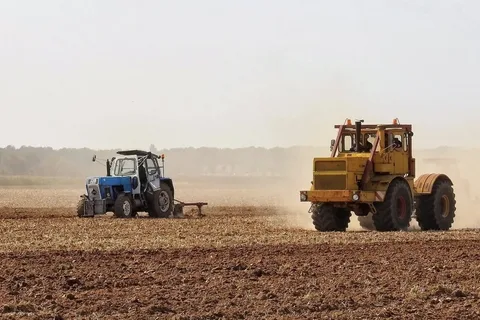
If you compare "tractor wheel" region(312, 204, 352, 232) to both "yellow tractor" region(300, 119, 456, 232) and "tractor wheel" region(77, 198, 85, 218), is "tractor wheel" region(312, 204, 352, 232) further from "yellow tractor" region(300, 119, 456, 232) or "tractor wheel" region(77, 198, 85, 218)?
"tractor wheel" region(77, 198, 85, 218)

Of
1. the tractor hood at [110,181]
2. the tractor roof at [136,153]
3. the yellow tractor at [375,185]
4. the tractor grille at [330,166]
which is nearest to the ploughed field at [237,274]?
the yellow tractor at [375,185]

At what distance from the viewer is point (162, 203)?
35.0 m

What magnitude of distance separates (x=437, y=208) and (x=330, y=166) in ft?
11.1

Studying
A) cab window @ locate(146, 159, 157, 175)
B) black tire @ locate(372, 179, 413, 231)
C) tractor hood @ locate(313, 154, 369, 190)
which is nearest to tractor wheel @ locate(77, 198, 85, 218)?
cab window @ locate(146, 159, 157, 175)

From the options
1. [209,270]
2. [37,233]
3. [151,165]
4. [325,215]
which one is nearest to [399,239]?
[325,215]

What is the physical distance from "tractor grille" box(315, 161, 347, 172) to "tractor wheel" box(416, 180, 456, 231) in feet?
9.39

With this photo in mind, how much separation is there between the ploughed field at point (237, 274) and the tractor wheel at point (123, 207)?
6.36 meters

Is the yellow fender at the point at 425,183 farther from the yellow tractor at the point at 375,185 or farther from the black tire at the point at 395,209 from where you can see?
the black tire at the point at 395,209

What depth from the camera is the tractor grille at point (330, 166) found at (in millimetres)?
26125

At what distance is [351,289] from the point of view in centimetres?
1498

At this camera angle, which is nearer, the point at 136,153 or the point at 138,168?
the point at 138,168

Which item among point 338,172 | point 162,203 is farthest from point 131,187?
point 338,172

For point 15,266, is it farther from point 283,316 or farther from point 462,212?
point 462,212

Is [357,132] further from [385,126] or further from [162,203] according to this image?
[162,203]
